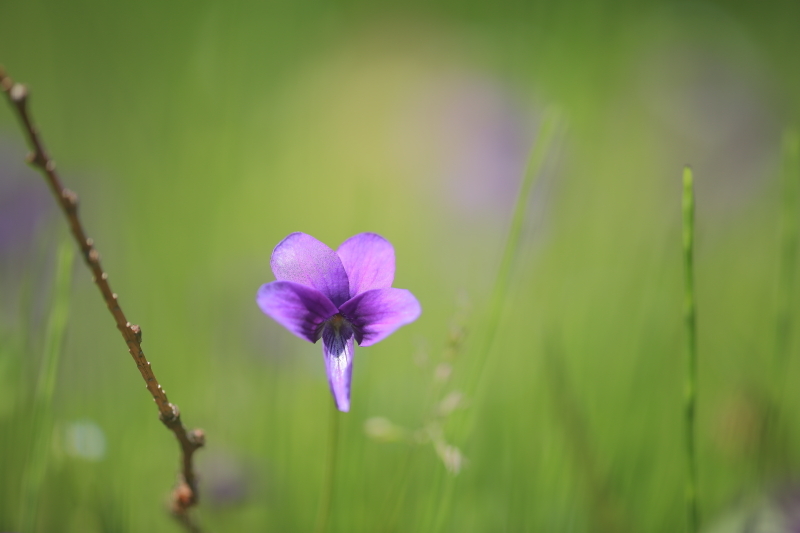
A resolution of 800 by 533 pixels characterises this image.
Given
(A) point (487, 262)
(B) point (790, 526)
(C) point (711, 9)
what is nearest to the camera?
(B) point (790, 526)

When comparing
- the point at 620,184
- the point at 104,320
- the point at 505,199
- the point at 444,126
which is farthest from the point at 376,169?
the point at 104,320

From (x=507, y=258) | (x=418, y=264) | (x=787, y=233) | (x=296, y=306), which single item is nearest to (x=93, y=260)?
(x=296, y=306)

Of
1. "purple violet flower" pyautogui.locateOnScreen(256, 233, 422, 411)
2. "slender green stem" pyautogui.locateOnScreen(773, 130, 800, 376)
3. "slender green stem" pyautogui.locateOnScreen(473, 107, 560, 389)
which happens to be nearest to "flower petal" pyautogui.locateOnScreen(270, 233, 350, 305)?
"purple violet flower" pyautogui.locateOnScreen(256, 233, 422, 411)

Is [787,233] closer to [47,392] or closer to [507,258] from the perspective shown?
[507,258]

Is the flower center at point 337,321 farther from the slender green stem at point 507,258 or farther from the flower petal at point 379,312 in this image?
the slender green stem at point 507,258

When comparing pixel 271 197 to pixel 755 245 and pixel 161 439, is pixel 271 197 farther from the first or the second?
pixel 755 245
